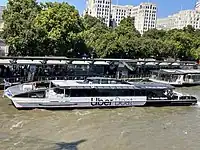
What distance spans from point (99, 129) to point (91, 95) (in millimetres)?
8502

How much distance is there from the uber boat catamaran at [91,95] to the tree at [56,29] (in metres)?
20.6

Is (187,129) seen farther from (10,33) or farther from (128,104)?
(10,33)

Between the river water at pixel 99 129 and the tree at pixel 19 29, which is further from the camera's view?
the tree at pixel 19 29

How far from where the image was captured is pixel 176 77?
59.9 meters

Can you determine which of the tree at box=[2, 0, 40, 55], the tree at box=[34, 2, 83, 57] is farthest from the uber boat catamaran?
the tree at box=[34, 2, 83, 57]

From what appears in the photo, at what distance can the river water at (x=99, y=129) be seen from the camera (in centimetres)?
2516

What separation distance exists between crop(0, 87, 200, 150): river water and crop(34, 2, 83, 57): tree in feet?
72.9

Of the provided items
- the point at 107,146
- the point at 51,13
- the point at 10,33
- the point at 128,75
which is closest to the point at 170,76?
the point at 128,75

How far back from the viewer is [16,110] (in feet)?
114

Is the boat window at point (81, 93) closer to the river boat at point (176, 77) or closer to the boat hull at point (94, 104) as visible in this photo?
the boat hull at point (94, 104)

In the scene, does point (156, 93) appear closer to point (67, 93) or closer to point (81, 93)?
point (81, 93)

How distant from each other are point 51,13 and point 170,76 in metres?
21.7

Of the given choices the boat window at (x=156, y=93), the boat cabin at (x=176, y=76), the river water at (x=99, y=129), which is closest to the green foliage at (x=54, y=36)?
the boat cabin at (x=176, y=76)

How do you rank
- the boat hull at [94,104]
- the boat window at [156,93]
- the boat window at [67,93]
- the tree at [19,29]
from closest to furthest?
the boat hull at [94,104]
the boat window at [67,93]
the boat window at [156,93]
the tree at [19,29]
